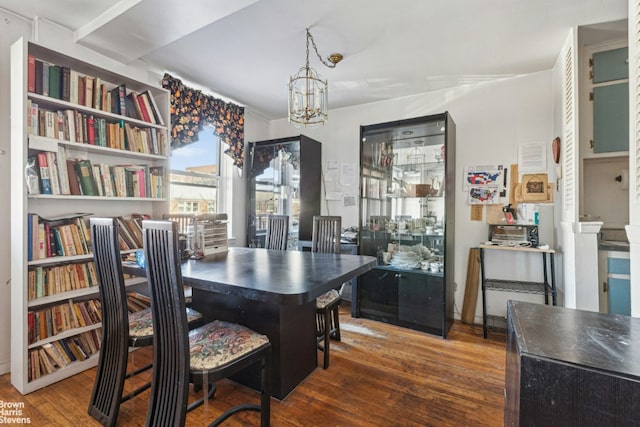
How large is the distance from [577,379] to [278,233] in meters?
A: 2.57

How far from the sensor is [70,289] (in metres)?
2.08

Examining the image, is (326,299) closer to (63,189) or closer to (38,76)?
(63,189)

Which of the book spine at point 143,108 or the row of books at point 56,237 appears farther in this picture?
the book spine at point 143,108

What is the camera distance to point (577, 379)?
0.66m

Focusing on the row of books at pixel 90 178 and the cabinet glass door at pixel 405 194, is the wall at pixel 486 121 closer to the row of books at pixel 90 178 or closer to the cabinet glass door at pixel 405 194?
the cabinet glass door at pixel 405 194

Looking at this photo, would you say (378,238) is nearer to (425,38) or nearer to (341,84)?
(341,84)

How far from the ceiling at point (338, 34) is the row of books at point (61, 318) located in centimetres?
196

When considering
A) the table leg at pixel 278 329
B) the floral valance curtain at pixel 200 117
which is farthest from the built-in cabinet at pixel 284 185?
the table leg at pixel 278 329

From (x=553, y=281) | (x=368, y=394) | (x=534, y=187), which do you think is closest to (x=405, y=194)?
(x=534, y=187)

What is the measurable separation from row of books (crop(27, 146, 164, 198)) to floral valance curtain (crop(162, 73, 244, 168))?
1.90 feet

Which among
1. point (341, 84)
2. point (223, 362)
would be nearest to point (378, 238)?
point (341, 84)

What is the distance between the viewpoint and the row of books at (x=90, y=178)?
1931 millimetres

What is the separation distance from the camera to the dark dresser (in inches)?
24.8

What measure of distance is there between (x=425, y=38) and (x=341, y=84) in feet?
3.37
